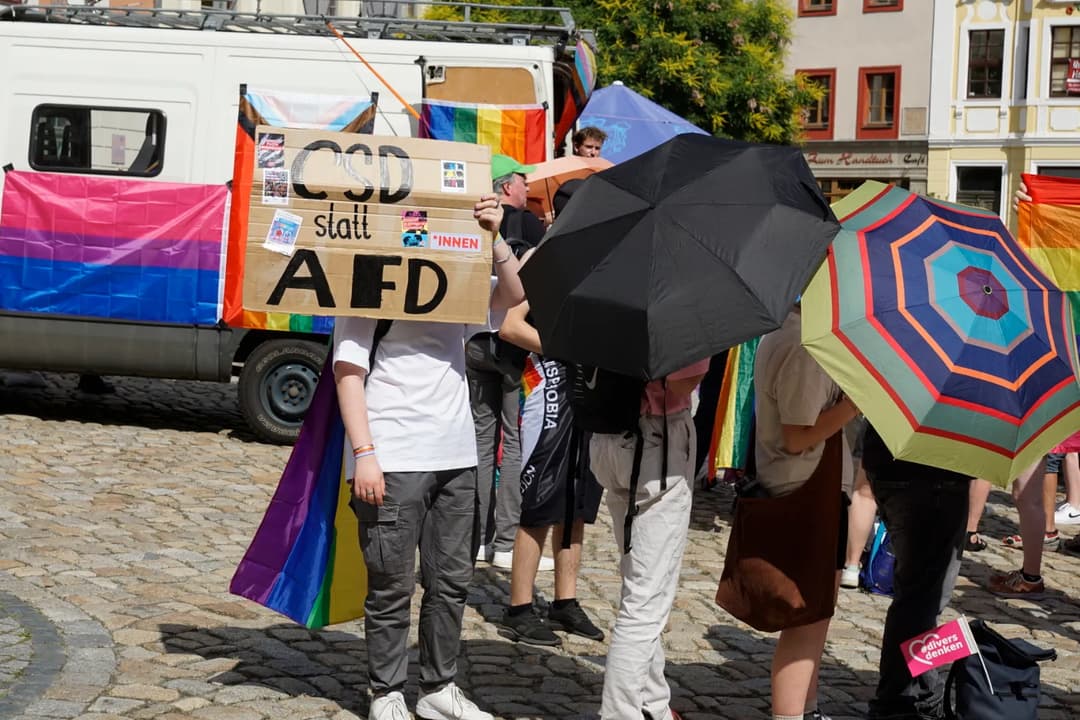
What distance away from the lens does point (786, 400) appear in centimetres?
492

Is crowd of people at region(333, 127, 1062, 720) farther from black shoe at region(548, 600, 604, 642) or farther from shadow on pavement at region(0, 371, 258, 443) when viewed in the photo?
shadow on pavement at region(0, 371, 258, 443)

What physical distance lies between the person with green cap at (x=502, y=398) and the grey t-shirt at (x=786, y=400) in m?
1.08

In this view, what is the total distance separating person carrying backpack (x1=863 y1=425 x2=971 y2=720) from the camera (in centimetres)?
545

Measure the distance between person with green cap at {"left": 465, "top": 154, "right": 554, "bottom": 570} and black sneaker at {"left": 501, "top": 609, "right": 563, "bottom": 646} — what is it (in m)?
0.35

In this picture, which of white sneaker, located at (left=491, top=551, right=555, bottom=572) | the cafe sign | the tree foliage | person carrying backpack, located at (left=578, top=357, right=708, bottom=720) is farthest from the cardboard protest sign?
the cafe sign

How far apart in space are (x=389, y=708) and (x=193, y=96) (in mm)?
7348

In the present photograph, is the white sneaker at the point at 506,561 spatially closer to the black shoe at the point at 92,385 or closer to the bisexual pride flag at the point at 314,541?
the bisexual pride flag at the point at 314,541

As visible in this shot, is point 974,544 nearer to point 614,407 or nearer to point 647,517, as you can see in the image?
point 647,517

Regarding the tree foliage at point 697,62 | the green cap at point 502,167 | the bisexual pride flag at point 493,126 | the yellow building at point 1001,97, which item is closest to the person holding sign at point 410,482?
the green cap at point 502,167

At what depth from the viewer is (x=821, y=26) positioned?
5128 cm

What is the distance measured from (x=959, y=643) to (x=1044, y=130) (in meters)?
43.9

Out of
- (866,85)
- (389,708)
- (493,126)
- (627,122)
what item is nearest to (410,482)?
(389,708)

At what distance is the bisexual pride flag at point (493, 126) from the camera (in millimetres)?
11422

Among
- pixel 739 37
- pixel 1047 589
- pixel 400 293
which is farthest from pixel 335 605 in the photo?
pixel 739 37
